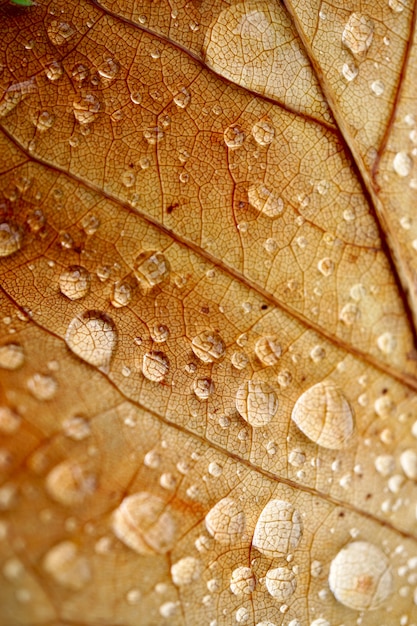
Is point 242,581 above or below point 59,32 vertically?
below

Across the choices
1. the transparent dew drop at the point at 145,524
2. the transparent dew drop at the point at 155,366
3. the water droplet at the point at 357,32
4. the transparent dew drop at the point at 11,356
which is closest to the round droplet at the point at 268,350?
the transparent dew drop at the point at 155,366

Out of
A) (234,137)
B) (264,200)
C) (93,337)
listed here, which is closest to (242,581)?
(93,337)

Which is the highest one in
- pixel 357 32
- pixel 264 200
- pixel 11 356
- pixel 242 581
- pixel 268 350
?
pixel 357 32

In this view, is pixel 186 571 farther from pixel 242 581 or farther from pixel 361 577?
pixel 361 577

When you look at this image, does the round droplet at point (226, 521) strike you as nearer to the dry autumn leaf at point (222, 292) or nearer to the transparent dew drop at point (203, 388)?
the dry autumn leaf at point (222, 292)

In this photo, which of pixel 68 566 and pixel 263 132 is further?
pixel 263 132

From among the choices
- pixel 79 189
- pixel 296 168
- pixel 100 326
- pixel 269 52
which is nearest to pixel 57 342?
pixel 100 326

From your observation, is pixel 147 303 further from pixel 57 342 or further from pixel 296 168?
pixel 296 168
